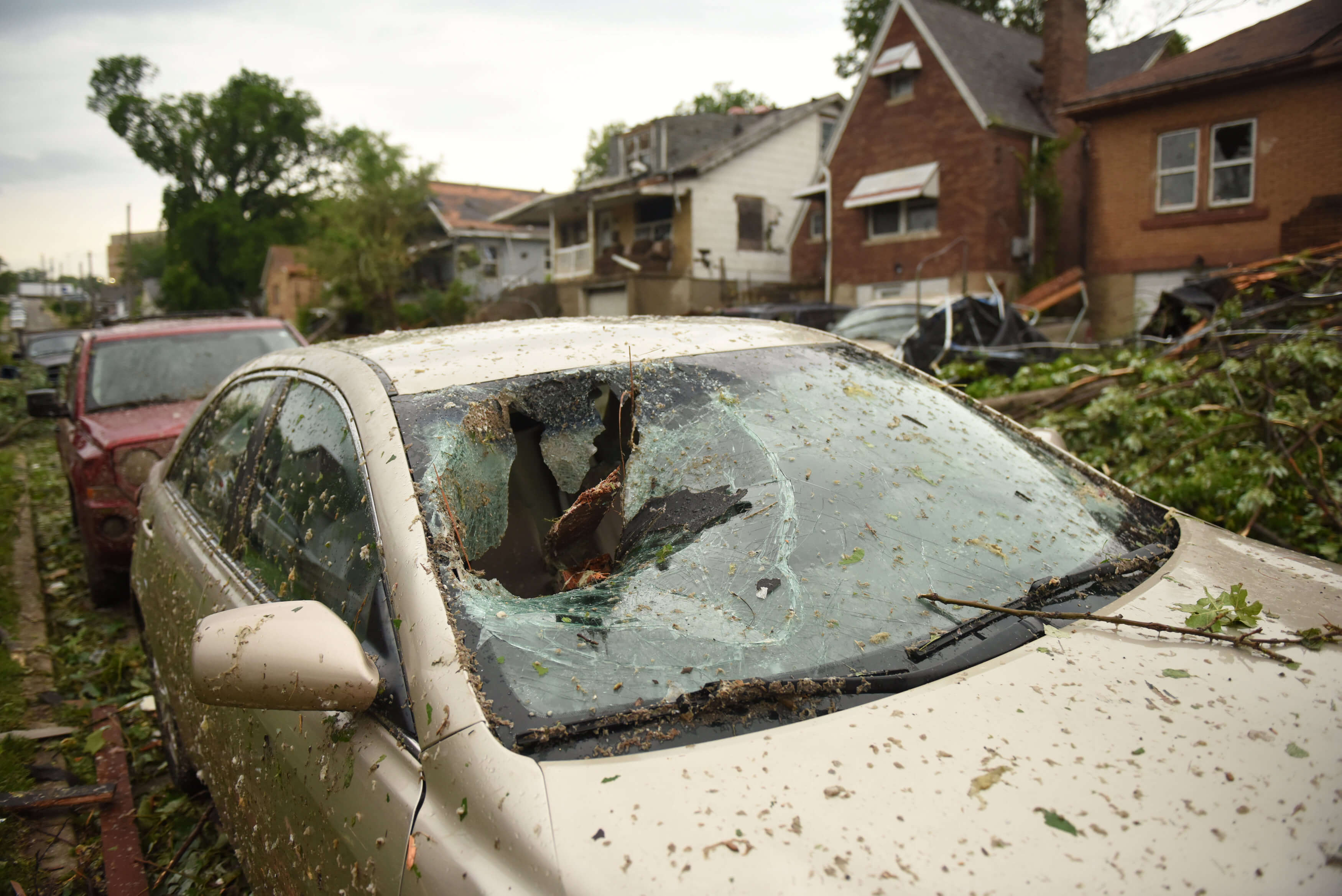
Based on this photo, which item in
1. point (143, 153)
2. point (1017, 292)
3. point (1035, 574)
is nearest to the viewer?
point (1035, 574)

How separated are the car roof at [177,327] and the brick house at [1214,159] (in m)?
13.2

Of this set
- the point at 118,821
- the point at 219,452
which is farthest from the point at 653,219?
the point at 118,821

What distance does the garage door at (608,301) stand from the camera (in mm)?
27219

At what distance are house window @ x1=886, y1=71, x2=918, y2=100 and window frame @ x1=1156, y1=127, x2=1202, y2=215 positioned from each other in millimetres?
6396

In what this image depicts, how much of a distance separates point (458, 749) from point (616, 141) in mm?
34506

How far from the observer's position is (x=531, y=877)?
1.11 m

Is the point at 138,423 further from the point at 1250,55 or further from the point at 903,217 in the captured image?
the point at 903,217

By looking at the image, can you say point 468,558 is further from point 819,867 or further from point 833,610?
point 819,867

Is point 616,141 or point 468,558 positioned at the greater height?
point 616,141

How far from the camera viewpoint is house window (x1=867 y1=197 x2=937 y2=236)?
2081 cm

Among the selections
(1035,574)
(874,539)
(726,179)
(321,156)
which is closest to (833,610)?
(874,539)

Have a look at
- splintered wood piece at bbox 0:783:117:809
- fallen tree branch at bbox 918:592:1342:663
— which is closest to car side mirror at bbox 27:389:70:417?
splintered wood piece at bbox 0:783:117:809

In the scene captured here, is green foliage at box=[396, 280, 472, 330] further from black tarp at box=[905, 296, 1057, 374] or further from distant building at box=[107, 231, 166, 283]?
distant building at box=[107, 231, 166, 283]

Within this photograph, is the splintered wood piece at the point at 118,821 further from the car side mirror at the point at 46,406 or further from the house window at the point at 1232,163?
the house window at the point at 1232,163
